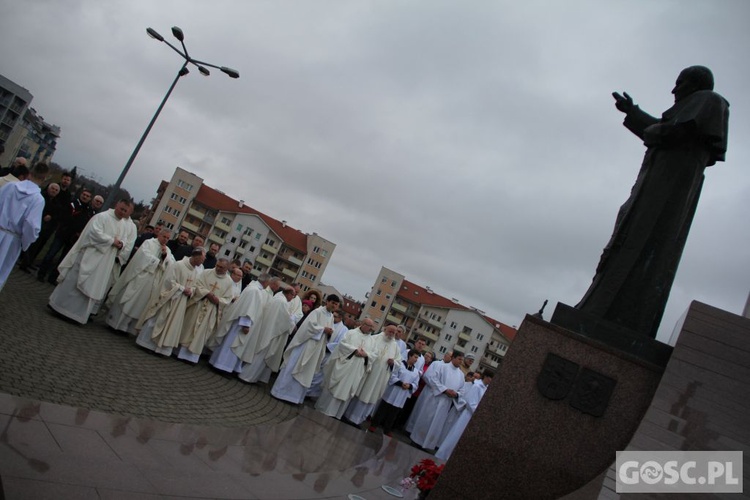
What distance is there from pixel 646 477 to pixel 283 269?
83705 millimetres

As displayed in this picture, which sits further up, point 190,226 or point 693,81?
point 693,81

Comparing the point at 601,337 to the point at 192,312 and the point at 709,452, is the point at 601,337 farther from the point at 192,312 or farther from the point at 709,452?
the point at 192,312

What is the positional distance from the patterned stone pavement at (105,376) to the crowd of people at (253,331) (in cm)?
38

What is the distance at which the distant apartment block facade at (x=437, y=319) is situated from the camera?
8250 cm

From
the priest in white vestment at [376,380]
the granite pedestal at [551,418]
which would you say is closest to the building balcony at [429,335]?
the priest in white vestment at [376,380]

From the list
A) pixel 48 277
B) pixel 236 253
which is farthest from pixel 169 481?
pixel 236 253

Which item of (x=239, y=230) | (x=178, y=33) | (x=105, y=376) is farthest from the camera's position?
(x=239, y=230)

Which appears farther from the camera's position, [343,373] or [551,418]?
[343,373]

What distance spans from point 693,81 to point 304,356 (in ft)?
23.5

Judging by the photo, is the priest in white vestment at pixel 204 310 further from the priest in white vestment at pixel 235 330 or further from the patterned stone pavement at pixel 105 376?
the patterned stone pavement at pixel 105 376

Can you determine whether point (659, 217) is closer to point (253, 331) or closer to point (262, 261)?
point (253, 331)

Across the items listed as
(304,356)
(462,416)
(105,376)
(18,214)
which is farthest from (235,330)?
(462,416)

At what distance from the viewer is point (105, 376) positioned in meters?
5.88

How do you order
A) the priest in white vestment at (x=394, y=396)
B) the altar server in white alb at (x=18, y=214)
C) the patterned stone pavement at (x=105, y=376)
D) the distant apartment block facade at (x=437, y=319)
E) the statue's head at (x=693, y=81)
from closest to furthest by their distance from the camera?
1. the patterned stone pavement at (x=105, y=376)
2. the statue's head at (x=693, y=81)
3. the altar server in white alb at (x=18, y=214)
4. the priest in white vestment at (x=394, y=396)
5. the distant apartment block facade at (x=437, y=319)
